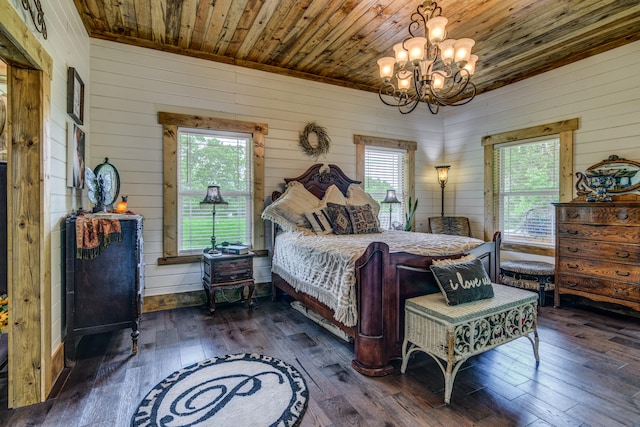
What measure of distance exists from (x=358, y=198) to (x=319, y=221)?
36.4 inches

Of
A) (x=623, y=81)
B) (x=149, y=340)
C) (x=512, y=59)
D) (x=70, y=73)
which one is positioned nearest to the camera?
(x=70, y=73)

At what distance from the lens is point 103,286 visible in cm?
262

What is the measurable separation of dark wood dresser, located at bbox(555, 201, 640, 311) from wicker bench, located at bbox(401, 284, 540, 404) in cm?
163

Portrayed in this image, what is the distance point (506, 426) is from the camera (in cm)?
181

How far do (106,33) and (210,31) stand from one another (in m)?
1.08

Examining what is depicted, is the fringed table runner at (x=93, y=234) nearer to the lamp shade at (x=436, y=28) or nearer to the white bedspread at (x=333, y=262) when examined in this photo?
the white bedspread at (x=333, y=262)

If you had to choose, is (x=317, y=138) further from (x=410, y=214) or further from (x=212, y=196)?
(x=410, y=214)

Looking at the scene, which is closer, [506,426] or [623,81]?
[506,426]

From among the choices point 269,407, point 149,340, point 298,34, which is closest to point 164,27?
point 298,34

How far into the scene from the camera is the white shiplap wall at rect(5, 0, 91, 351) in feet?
7.44

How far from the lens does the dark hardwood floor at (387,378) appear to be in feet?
6.26

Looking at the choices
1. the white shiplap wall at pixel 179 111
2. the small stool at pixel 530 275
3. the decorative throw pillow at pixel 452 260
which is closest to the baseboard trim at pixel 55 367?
the white shiplap wall at pixel 179 111

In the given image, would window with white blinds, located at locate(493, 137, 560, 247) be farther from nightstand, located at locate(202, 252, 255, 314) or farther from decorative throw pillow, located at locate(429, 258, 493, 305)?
nightstand, located at locate(202, 252, 255, 314)

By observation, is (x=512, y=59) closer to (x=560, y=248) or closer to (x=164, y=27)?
(x=560, y=248)
